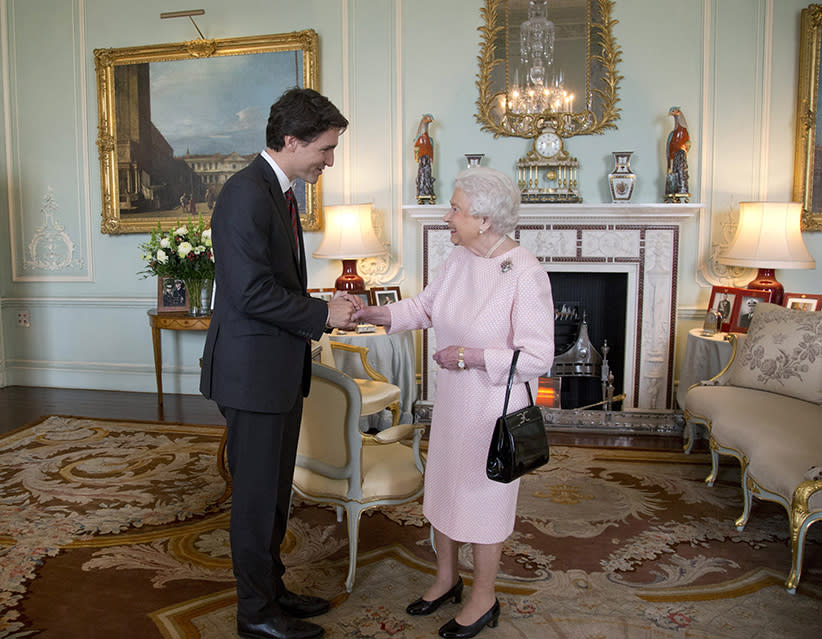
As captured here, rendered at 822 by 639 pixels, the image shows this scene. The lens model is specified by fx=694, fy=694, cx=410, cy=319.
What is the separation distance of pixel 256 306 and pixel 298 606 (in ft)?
3.79

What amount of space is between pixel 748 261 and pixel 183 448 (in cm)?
391

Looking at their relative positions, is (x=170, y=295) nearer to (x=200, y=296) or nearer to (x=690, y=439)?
(x=200, y=296)

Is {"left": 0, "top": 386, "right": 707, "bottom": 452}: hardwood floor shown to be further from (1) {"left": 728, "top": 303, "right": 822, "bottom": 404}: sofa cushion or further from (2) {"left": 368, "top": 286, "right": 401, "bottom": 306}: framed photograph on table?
(2) {"left": 368, "top": 286, "right": 401, "bottom": 306}: framed photograph on table

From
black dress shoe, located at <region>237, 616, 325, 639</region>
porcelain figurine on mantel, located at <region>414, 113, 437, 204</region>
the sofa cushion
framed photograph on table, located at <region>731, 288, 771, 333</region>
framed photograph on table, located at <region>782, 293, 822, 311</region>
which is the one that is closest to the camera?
black dress shoe, located at <region>237, 616, 325, 639</region>

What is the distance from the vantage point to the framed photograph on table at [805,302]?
4520 mm

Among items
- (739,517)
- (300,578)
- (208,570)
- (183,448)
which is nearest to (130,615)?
(208,570)

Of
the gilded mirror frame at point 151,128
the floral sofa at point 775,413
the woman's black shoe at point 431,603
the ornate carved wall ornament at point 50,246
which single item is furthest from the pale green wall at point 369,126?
the woman's black shoe at point 431,603

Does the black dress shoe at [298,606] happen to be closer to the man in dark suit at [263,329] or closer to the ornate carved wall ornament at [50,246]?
the man in dark suit at [263,329]

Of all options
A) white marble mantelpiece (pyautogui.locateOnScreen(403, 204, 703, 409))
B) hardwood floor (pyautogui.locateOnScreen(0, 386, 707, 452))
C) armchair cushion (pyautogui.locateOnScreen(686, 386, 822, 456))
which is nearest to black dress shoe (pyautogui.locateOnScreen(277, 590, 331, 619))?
armchair cushion (pyautogui.locateOnScreen(686, 386, 822, 456))

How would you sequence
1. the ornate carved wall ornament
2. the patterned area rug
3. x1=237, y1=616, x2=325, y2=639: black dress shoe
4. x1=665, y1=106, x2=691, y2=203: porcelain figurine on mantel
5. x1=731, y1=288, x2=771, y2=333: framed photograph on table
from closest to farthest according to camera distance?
x1=237, y1=616, x2=325, y2=639: black dress shoe → the patterned area rug → x1=731, y1=288, x2=771, y2=333: framed photograph on table → x1=665, y1=106, x2=691, y2=203: porcelain figurine on mantel → the ornate carved wall ornament

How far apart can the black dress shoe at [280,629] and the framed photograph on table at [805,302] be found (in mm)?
3734

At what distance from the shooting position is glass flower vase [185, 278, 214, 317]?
204 inches

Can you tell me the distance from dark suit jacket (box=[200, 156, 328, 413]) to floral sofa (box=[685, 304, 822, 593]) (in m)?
2.03

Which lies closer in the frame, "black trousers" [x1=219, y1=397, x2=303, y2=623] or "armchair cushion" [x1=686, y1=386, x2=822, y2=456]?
"black trousers" [x1=219, y1=397, x2=303, y2=623]
